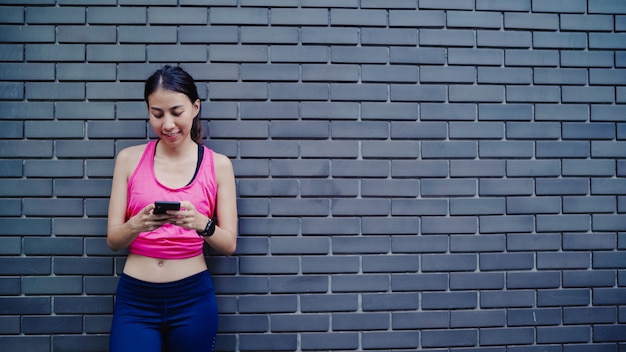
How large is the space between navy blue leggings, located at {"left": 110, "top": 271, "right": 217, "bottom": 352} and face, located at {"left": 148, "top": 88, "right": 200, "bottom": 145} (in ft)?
2.59

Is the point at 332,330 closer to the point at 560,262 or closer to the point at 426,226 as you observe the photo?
the point at 426,226

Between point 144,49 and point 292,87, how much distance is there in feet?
3.18

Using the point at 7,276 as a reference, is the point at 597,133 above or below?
above

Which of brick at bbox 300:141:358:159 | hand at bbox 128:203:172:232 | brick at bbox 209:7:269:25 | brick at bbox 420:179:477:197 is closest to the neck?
hand at bbox 128:203:172:232

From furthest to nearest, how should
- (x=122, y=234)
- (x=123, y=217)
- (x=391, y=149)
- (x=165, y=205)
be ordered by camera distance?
(x=391, y=149), (x=123, y=217), (x=122, y=234), (x=165, y=205)

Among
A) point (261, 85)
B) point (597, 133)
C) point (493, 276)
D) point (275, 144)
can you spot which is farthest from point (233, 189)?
point (597, 133)

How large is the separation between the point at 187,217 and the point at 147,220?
0.72ft

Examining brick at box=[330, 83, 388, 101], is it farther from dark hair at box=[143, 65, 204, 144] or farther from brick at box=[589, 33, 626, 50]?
brick at box=[589, 33, 626, 50]

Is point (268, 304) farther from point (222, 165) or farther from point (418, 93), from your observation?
point (418, 93)

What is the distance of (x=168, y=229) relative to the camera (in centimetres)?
236

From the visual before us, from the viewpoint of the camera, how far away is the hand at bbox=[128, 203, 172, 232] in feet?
7.01

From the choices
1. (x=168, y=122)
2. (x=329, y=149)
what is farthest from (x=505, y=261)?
(x=168, y=122)

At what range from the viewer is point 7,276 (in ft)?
A: 8.89

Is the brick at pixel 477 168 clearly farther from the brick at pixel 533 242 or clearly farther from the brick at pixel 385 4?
the brick at pixel 385 4
